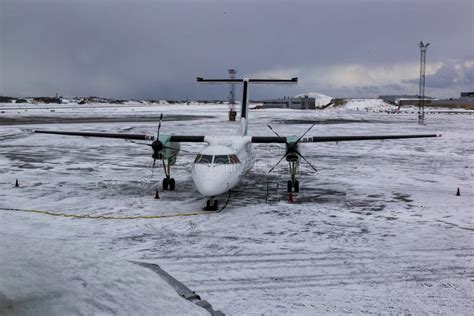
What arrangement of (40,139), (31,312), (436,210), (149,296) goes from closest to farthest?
1. (31,312)
2. (149,296)
3. (436,210)
4. (40,139)

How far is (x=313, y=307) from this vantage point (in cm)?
826

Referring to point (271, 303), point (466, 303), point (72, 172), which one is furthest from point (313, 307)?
point (72, 172)

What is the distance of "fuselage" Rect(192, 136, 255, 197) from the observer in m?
15.3

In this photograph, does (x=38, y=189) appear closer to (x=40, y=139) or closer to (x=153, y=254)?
(x=153, y=254)

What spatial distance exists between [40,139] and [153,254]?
3503 centimetres

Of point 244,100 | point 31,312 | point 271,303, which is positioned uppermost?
point 244,100

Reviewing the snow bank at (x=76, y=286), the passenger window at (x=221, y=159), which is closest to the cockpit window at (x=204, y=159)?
the passenger window at (x=221, y=159)

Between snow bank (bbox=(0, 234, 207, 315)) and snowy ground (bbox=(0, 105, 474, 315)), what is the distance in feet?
0.83

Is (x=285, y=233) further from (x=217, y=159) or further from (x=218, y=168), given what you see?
(x=217, y=159)

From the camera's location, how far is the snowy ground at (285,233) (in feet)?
29.2

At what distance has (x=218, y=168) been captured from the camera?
15781 mm

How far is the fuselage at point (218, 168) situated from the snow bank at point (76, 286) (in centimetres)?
590

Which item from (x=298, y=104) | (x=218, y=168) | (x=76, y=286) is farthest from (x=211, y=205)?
(x=298, y=104)

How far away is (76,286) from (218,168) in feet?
28.4
